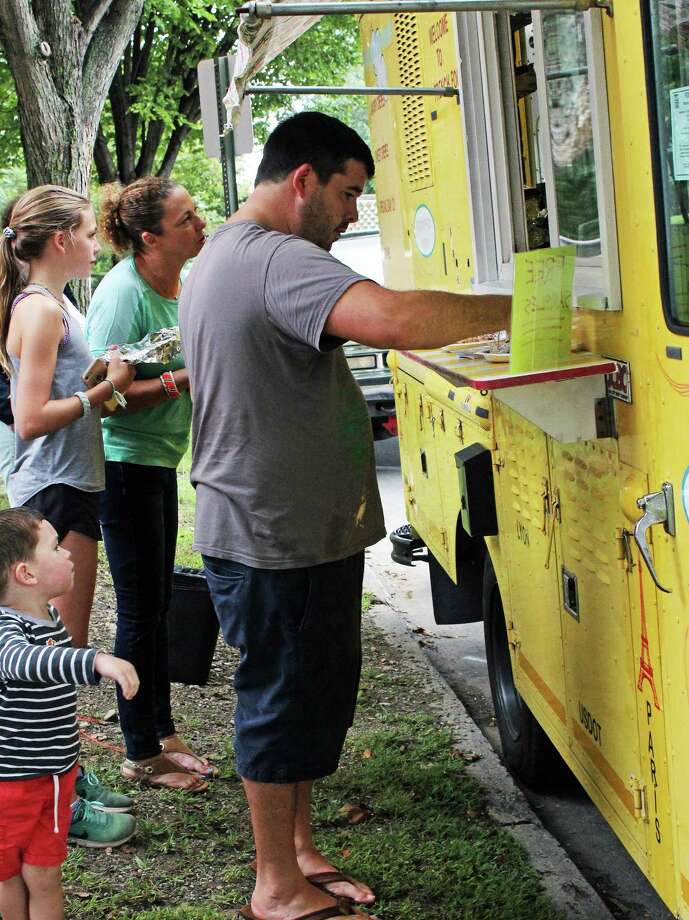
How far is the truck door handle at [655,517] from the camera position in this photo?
220cm

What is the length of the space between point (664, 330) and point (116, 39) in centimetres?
850

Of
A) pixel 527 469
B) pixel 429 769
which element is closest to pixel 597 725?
pixel 527 469

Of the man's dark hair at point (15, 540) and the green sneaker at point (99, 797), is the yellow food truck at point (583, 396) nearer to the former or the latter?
the man's dark hair at point (15, 540)

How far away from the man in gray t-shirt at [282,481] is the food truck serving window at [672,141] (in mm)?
761

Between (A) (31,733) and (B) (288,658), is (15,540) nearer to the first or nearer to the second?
(A) (31,733)

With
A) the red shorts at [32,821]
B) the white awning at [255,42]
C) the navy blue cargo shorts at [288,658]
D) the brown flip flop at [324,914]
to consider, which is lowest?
the brown flip flop at [324,914]

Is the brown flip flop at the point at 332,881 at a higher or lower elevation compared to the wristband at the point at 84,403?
lower

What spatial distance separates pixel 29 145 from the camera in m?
8.65

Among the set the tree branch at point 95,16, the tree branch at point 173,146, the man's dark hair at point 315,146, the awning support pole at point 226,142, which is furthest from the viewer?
the tree branch at point 173,146

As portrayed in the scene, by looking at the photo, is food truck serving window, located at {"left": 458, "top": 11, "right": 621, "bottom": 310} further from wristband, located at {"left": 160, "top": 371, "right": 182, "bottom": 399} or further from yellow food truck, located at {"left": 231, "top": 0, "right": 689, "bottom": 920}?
wristband, located at {"left": 160, "top": 371, "right": 182, "bottom": 399}

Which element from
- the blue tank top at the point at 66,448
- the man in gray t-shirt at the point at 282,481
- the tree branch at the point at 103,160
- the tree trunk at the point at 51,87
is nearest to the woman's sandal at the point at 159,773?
the man in gray t-shirt at the point at 282,481

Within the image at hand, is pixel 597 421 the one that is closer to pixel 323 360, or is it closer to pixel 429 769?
pixel 323 360

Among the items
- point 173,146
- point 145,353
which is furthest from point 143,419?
point 173,146

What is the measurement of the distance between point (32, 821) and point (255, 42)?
1947 mm
